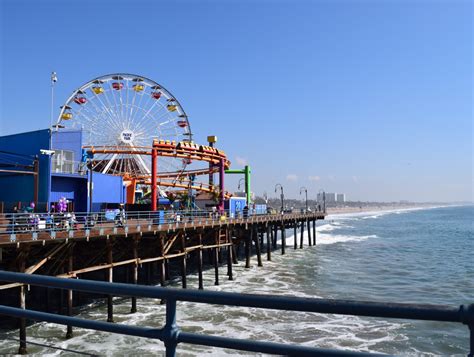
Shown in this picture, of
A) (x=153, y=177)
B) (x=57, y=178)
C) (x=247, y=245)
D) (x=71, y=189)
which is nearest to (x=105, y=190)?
(x=71, y=189)

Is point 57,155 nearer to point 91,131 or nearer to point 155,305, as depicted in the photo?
point 155,305

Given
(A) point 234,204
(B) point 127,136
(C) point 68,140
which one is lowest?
(A) point 234,204

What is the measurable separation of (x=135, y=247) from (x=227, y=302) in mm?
19480

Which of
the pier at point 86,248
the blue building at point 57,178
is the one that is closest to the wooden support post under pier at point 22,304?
the pier at point 86,248

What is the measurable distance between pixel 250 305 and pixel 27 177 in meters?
25.4

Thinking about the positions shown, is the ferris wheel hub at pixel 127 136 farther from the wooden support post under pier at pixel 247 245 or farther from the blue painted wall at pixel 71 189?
the wooden support post under pier at pixel 247 245

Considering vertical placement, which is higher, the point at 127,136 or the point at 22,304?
the point at 127,136

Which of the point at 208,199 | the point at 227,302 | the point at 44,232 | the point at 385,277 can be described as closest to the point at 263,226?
the point at 208,199

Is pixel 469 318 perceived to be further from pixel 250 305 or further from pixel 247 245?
pixel 247 245

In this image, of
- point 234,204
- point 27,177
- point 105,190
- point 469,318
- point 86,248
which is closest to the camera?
point 469,318

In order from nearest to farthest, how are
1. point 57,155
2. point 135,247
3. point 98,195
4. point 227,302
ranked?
point 227,302, point 135,247, point 57,155, point 98,195

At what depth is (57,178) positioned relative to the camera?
26.3 metres

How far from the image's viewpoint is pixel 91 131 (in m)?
43.2

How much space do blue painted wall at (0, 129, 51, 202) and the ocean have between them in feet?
27.3
